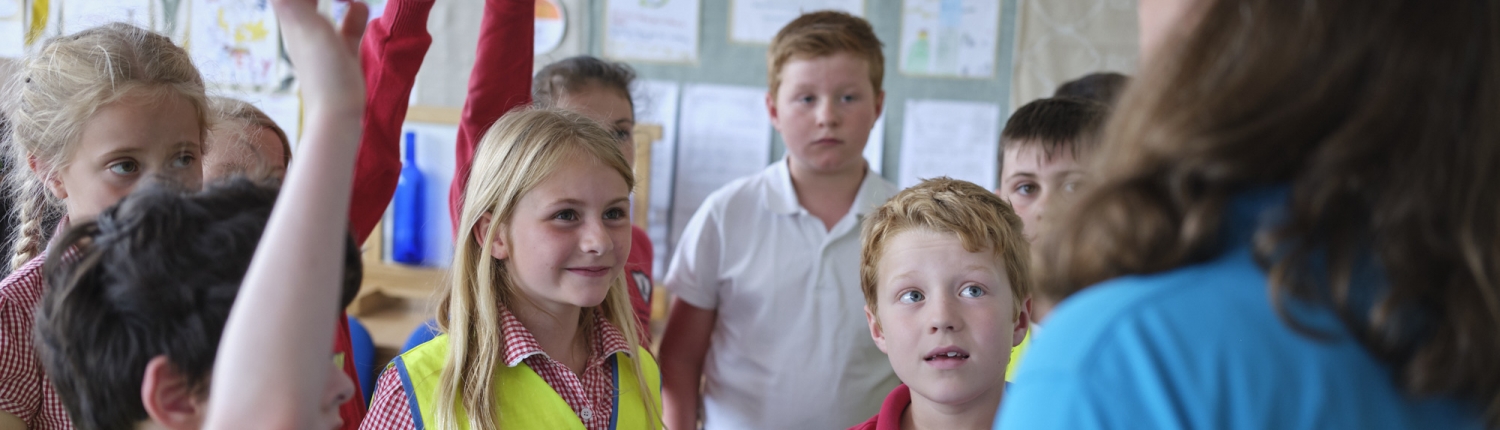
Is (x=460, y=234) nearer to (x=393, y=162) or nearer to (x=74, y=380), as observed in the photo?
(x=393, y=162)

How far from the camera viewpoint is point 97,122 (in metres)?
1.04

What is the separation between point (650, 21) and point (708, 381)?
1067mm

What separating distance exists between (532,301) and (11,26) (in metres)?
2.21

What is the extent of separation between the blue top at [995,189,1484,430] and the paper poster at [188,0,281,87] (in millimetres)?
2525

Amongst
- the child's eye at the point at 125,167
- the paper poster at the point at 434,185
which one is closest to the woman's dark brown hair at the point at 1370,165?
the child's eye at the point at 125,167

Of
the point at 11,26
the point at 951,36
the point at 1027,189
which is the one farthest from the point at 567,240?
the point at 11,26

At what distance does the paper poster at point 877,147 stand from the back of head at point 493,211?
1168mm

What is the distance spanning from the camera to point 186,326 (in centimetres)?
64

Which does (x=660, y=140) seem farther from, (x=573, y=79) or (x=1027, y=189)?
(x=1027, y=189)

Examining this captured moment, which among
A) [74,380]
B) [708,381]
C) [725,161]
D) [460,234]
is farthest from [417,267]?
[74,380]

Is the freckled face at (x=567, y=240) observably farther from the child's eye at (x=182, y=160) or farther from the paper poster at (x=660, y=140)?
the paper poster at (x=660, y=140)

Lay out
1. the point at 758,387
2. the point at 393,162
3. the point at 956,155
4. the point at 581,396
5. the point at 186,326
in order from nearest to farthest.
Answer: the point at 186,326, the point at 581,396, the point at 393,162, the point at 758,387, the point at 956,155

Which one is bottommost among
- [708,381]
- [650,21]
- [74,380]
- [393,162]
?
[708,381]

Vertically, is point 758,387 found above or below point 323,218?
below
